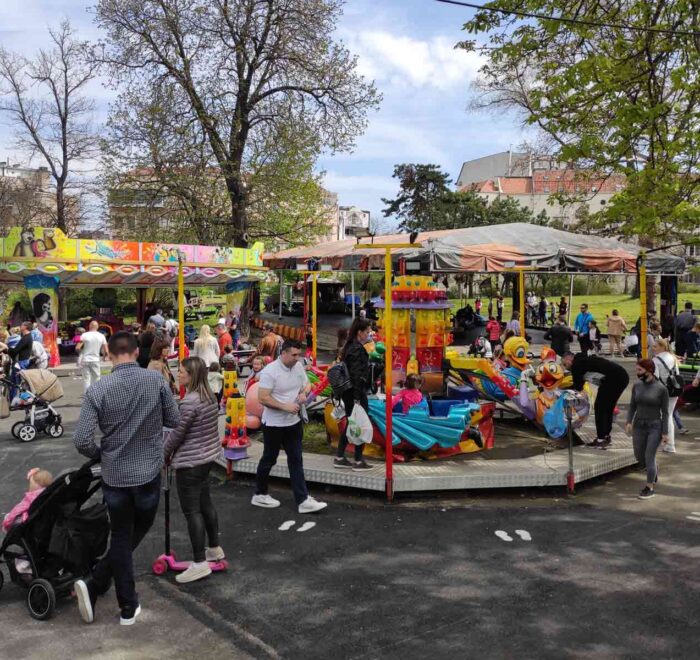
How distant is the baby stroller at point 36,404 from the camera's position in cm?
1062

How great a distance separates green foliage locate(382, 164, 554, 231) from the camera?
164 feet

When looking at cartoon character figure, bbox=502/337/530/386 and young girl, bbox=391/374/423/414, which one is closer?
young girl, bbox=391/374/423/414

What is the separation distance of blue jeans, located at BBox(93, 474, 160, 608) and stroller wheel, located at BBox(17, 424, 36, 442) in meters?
6.74

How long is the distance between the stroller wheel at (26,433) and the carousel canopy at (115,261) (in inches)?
295

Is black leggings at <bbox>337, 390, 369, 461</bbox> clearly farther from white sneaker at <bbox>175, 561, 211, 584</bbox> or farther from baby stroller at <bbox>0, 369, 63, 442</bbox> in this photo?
baby stroller at <bbox>0, 369, 63, 442</bbox>

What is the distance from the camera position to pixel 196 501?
A: 17.3 feet

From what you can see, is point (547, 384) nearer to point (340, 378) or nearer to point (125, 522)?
point (340, 378)

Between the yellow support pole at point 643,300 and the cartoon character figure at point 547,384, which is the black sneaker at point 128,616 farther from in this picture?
the yellow support pole at point 643,300

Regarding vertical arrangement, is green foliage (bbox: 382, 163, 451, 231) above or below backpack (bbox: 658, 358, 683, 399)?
above

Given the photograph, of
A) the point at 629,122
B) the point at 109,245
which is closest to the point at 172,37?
the point at 109,245

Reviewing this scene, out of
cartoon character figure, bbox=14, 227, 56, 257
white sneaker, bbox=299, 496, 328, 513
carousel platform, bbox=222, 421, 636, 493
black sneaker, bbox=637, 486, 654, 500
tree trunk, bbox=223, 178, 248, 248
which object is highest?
tree trunk, bbox=223, 178, 248, 248

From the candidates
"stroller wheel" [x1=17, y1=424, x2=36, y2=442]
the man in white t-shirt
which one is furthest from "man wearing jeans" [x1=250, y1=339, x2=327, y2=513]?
the man in white t-shirt

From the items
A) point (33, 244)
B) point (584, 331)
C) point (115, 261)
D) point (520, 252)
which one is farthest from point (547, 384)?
point (33, 244)

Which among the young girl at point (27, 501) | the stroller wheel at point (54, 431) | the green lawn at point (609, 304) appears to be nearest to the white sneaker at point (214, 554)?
the young girl at point (27, 501)
